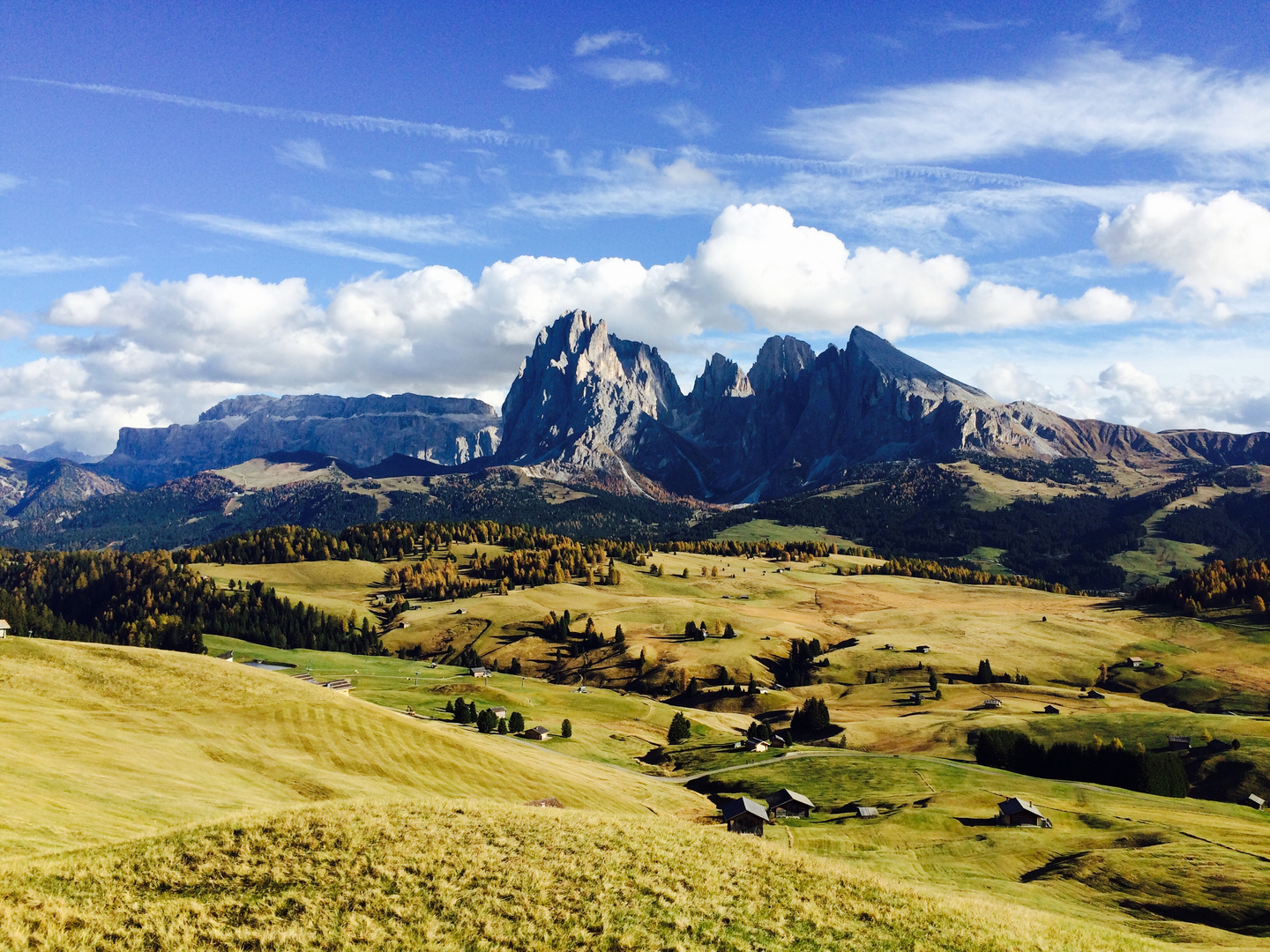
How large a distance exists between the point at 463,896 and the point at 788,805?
66.9m

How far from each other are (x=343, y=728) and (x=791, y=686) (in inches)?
5030

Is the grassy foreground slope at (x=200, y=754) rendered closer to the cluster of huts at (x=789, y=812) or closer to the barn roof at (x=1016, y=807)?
the cluster of huts at (x=789, y=812)

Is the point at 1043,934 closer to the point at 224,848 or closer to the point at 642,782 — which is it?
the point at 224,848

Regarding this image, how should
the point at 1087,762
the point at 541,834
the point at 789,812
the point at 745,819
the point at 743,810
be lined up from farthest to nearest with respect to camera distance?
the point at 1087,762 < the point at 789,812 < the point at 743,810 < the point at 745,819 < the point at 541,834

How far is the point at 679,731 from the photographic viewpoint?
142375 mm

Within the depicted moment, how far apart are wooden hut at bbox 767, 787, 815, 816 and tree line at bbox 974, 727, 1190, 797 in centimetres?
4230

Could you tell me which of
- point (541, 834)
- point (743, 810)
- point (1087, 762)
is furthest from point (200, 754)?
point (1087, 762)

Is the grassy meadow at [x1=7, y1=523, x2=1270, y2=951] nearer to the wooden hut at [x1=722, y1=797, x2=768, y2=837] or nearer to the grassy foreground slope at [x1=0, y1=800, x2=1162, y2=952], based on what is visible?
the grassy foreground slope at [x1=0, y1=800, x2=1162, y2=952]

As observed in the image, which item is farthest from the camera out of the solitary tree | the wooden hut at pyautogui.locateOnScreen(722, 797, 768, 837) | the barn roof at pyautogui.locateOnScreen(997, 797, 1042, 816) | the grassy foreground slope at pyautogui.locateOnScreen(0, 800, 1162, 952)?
the solitary tree

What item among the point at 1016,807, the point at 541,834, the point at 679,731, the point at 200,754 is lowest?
the point at 679,731

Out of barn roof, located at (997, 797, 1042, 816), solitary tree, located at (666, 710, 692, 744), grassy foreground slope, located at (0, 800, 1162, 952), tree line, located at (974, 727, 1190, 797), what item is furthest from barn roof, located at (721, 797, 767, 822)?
solitary tree, located at (666, 710, 692, 744)

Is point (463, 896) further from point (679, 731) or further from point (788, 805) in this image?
point (679, 731)

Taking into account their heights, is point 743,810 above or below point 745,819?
above

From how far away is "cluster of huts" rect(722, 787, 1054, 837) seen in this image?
7188cm
